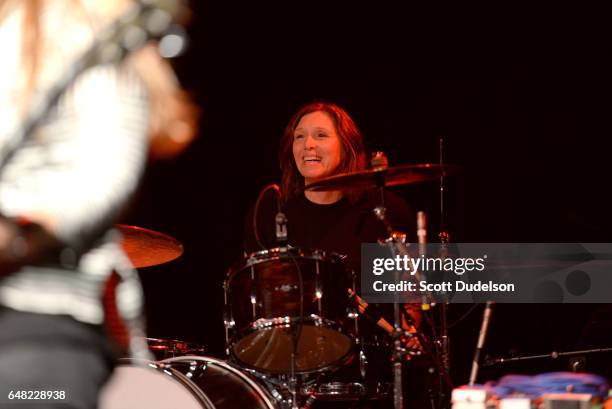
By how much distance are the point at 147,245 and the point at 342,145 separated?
1275 millimetres

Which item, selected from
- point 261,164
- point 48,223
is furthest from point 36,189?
point 261,164

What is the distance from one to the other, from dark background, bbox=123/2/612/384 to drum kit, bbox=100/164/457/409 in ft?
4.28

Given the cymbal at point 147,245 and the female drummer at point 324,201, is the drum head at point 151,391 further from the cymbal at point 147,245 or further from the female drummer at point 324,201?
the female drummer at point 324,201

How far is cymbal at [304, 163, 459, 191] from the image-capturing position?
3.01 metres

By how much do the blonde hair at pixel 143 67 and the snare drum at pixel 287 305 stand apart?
1.81m

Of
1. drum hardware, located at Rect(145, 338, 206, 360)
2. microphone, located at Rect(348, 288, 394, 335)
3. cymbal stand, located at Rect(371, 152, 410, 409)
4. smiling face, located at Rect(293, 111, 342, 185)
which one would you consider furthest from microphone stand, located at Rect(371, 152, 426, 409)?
drum hardware, located at Rect(145, 338, 206, 360)

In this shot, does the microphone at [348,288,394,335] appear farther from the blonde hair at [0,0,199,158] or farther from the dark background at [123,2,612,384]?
the blonde hair at [0,0,199,158]

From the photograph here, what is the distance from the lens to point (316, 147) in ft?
12.9

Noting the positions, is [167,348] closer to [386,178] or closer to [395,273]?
[395,273]

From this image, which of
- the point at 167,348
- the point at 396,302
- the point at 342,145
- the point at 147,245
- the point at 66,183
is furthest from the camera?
the point at 342,145

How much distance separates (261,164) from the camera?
470 cm

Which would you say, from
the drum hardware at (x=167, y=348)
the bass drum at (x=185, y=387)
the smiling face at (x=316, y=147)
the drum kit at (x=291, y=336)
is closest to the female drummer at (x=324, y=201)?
the smiling face at (x=316, y=147)

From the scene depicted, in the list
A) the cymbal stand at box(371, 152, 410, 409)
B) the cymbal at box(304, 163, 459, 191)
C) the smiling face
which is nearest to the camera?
the cymbal stand at box(371, 152, 410, 409)

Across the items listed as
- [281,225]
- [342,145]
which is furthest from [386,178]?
[342,145]
